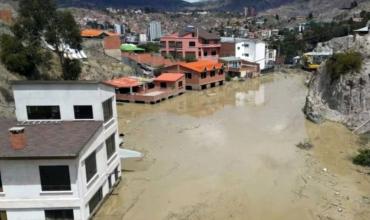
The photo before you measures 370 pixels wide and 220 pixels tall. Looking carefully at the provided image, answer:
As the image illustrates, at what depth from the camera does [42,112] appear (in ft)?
59.5

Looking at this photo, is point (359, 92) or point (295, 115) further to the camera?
point (295, 115)

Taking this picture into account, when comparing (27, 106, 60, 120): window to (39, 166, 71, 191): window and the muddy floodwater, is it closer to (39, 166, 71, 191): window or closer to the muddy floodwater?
(39, 166, 71, 191): window

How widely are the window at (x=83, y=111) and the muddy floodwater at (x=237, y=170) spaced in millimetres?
4688

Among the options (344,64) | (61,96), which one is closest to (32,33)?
(61,96)

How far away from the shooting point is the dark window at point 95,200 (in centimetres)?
1722

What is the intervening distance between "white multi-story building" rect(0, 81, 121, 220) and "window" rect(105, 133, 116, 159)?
0.31m

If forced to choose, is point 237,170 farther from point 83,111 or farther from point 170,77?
point 170,77

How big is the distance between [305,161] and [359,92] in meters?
11.6

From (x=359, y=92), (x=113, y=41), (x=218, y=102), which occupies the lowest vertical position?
(x=218, y=102)

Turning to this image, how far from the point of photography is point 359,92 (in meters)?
32.7

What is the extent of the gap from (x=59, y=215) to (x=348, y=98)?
90.4ft

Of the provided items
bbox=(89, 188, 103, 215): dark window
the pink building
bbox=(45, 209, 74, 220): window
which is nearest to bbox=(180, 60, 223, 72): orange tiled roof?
the pink building

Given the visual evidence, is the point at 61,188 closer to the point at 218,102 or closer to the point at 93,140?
the point at 93,140

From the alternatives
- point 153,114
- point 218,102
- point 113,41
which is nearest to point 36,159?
point 153,114
